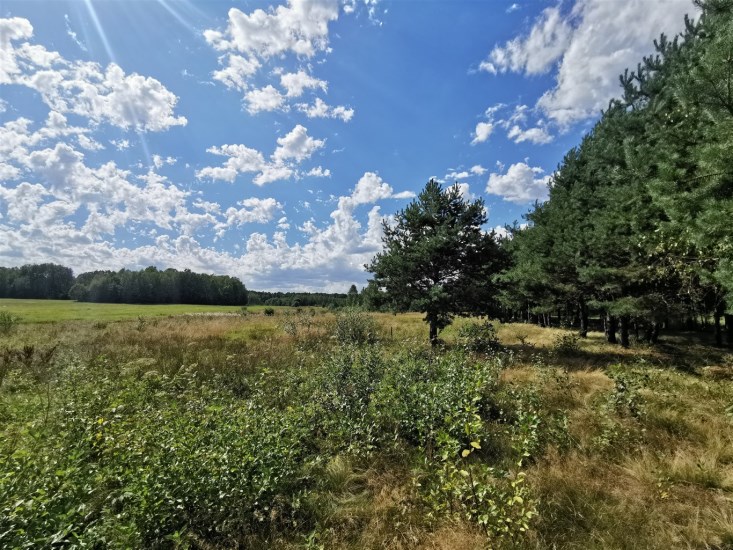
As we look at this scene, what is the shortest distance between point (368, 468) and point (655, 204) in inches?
345

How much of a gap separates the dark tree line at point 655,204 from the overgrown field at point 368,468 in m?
3.36

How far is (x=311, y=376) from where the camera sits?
7.66 metres

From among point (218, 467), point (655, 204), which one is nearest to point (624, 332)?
point (655, 204)

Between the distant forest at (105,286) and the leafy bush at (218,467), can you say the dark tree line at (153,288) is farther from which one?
the leafy bush at (218,467)

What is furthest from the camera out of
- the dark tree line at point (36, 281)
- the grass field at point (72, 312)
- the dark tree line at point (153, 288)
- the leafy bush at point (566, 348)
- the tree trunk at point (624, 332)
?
the dark tree line at point (153, 288)

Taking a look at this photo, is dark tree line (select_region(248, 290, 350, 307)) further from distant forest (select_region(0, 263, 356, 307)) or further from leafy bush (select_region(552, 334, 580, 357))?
leafy bush (select_region(552, 334, 580, 357))

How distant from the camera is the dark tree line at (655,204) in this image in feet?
18.9

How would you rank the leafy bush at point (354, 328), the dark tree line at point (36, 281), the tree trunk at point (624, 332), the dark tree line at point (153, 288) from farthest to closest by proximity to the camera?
1. the dark tree line at point (153, 288)
2. the dark tree line at point (36, 281)
3. the tree trunk at point (624, 332)
4. the leafy bush at point (354, 328)

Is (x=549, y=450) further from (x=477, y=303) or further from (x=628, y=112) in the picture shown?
(x=628, y=112)

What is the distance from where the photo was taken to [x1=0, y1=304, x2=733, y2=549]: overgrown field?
3297 mm

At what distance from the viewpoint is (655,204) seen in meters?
8.16

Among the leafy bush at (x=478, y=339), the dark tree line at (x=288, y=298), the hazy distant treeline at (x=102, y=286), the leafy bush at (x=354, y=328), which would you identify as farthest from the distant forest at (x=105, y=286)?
the leafy bush at (x=478, y=339)

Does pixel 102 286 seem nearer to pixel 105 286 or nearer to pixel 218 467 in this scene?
pixel 105 286

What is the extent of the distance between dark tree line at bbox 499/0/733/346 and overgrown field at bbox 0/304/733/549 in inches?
132
